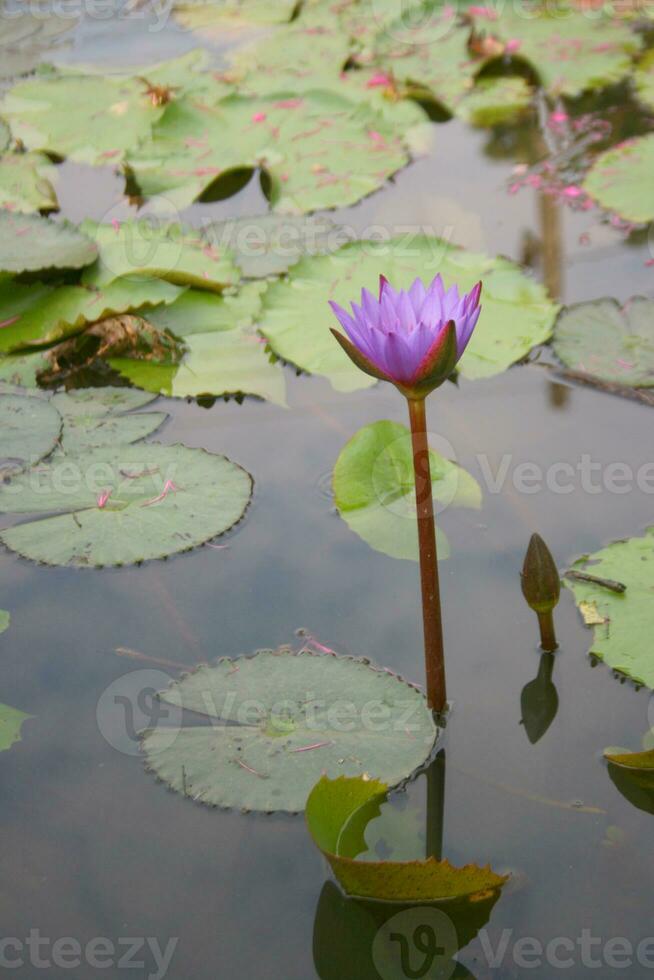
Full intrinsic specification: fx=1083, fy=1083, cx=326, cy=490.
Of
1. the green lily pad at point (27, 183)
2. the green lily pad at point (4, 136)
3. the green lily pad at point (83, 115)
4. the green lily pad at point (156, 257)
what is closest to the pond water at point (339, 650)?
the green lily pad at point (156, 257)

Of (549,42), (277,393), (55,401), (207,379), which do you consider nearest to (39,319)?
(55,401)

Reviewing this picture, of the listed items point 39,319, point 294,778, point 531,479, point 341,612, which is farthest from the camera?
point 39,319

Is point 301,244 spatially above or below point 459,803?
above

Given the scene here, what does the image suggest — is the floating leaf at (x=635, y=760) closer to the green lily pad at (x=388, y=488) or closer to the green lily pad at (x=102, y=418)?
the green lily pad at (x=388, y=488)

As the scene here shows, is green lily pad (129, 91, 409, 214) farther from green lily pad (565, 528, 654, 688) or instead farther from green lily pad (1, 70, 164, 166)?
green lily pad (565, 528, 654, 688)

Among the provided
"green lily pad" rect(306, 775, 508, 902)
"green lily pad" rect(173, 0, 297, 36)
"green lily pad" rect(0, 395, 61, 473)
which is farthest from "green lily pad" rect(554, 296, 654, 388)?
"green lily pad" rect(173, 0, 297, 36)

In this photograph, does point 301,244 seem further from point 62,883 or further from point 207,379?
point 62,883
